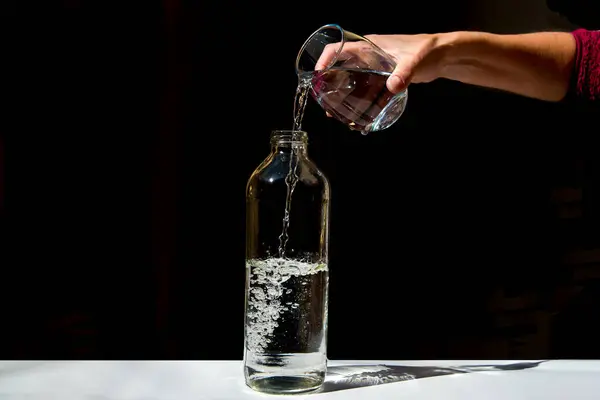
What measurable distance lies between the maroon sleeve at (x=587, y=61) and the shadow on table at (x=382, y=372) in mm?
561

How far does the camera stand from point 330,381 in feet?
3.59

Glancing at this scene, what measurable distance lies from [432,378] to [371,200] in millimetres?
407

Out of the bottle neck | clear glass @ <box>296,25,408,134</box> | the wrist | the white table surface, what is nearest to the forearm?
the wrist

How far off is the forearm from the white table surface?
1.80 ft

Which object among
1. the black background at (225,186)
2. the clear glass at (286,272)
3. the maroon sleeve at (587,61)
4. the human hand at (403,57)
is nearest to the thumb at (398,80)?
the human hand at (403,57)

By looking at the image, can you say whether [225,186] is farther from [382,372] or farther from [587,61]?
[587,61]

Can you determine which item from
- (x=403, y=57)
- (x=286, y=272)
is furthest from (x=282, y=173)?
(x=403, y=57)

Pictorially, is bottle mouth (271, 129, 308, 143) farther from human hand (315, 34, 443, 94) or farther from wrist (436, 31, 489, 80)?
wrist (436, 31, 489, 80)

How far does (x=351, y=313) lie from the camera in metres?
1.41

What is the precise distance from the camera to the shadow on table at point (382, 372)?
1086 mm

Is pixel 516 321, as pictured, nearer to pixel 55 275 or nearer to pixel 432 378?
pixel 432 378

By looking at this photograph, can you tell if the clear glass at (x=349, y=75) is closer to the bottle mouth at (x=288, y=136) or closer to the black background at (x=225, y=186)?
the bottle mouth at (x=288, y=136)

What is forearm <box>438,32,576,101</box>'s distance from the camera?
4.12 ft

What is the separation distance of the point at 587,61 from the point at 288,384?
0.85m
